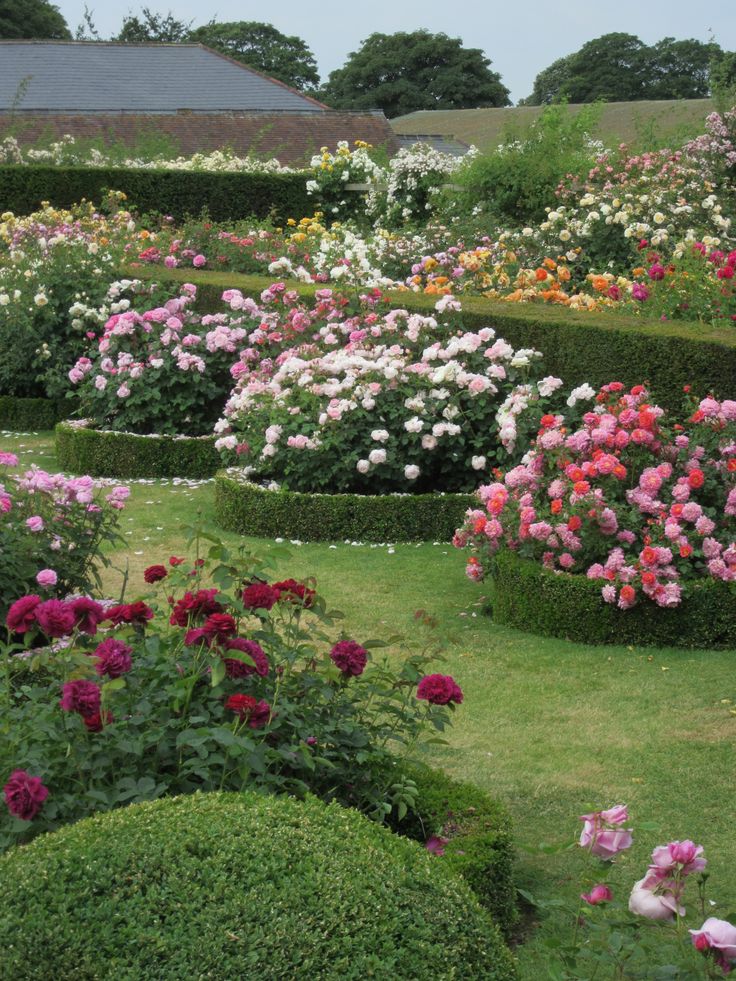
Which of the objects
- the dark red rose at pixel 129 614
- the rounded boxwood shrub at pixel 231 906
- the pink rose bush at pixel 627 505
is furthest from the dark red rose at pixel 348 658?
the pink rose bush at pixel 627 505

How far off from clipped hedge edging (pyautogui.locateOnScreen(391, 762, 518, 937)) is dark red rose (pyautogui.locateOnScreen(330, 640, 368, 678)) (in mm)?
381

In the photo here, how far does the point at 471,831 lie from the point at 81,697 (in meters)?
1.18

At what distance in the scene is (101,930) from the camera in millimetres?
2285

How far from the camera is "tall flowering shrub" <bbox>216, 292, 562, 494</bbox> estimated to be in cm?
765

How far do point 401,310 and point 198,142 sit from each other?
80.8 ft

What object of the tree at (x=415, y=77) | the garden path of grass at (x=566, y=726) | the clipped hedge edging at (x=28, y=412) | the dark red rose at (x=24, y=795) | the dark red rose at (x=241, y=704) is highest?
the tree at (x=415, y=77)

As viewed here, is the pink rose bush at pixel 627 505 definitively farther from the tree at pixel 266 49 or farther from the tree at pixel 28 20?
the tree at pixel 266 49

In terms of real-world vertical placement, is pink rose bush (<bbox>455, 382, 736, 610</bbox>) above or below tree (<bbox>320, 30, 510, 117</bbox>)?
below

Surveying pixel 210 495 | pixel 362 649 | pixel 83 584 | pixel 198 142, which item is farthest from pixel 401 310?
pixel 198 142

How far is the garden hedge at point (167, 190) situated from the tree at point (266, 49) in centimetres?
4381

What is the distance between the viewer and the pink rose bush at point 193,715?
116 inches

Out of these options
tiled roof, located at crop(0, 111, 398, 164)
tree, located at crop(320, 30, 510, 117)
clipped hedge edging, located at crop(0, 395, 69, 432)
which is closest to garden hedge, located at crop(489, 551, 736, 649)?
clipped hedge edging, located at crop(0, 395, 69, 432)

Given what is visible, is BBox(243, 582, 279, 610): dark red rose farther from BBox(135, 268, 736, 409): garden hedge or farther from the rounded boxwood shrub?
BBox(135, 268, 736, 409): garden hedge

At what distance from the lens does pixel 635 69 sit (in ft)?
188
